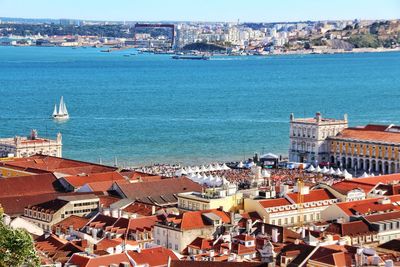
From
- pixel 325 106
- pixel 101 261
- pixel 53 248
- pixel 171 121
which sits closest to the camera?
pixel 101 261

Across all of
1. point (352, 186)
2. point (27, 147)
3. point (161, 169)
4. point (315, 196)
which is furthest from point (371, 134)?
point (315, 196)

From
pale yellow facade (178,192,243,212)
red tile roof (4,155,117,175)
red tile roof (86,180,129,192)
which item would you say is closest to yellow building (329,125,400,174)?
red tile roof (4,155,117,175)

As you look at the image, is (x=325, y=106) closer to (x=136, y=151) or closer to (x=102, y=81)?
(x=136, y=151)

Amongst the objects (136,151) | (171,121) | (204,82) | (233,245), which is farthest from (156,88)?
(233,245)

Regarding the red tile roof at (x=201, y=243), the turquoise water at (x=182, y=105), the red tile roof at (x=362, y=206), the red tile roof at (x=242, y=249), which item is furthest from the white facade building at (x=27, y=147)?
the red tile roof at (x=242, y=249)

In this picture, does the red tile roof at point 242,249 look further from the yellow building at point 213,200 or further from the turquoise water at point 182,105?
the turquoise water at point 182,105
